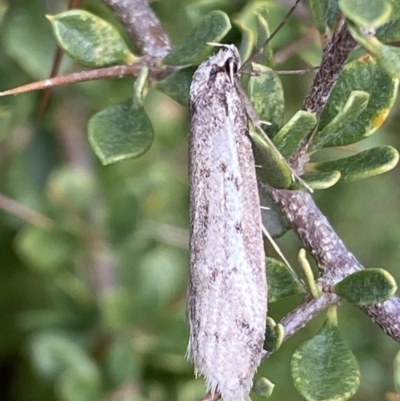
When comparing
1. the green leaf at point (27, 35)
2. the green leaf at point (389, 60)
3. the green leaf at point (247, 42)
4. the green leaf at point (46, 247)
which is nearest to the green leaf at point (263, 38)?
the green leaf at point (247, 42)

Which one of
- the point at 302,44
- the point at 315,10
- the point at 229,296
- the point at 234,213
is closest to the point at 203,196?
the point at 234,213

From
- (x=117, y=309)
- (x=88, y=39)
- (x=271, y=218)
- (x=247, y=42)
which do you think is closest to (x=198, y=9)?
(x=247, y=42)

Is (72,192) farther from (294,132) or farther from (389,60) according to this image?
(389,60)

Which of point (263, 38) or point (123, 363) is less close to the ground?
point (263, 38)

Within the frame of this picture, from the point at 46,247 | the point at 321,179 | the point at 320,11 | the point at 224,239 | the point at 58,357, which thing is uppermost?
the point at 320,11

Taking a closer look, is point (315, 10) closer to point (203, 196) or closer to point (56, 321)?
point (203, 196)

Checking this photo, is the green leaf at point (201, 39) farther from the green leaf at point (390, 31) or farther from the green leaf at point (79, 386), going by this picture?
the green leaf at point (79, 386)
